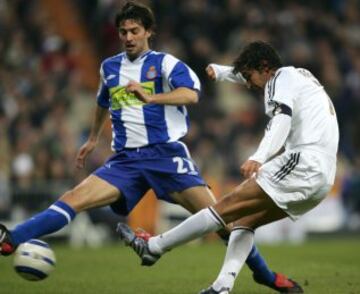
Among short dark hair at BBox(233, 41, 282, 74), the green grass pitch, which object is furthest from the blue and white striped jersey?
the green grass pitch

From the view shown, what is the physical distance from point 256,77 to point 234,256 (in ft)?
4.51

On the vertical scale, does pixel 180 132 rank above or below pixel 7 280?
above

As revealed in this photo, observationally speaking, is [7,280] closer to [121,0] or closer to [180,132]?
[180,132]

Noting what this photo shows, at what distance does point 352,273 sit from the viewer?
9477 millimetres

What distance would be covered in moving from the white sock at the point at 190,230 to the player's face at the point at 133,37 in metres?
1.52

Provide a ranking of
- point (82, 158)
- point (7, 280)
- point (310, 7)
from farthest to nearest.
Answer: point (310, 7) < point (7, 280) < point (82, 158)

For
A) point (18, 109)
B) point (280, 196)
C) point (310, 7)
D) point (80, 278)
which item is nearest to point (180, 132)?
point (280, 196)

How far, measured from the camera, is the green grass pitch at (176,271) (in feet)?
27.0

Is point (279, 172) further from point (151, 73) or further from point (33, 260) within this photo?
point (33, 260)

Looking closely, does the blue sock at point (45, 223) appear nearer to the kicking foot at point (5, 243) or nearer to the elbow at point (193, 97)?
the kicking foot at point (5, 243)

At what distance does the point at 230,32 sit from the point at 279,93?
11.2m

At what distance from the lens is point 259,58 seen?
23.7 feet

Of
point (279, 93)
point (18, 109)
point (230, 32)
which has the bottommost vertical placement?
point (18, 109)

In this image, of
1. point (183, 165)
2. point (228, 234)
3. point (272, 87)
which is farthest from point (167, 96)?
point (228, 234)
